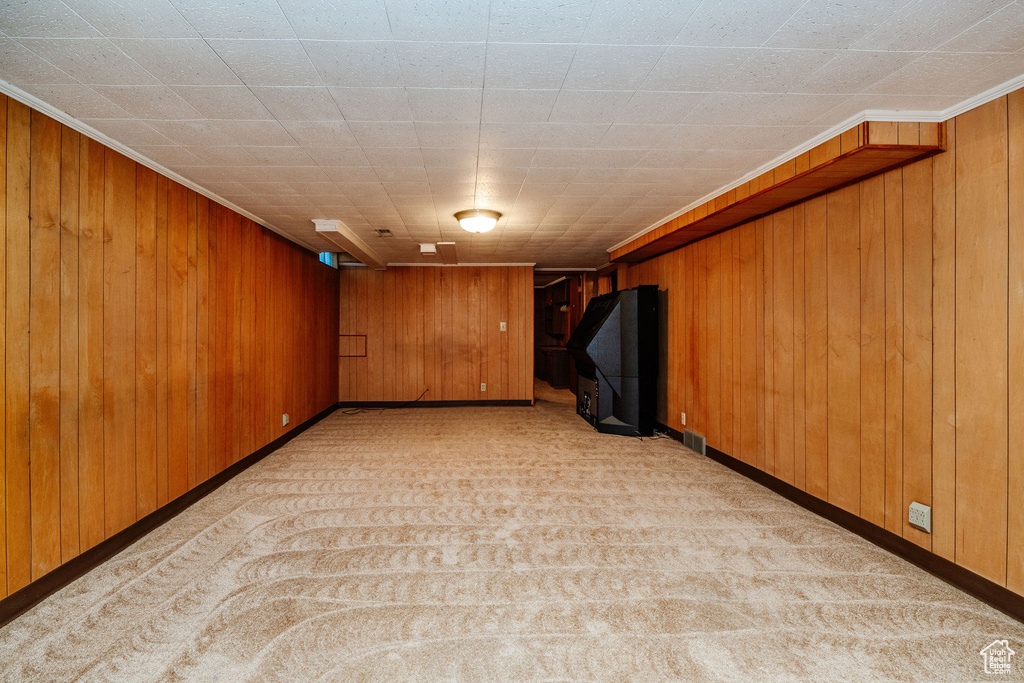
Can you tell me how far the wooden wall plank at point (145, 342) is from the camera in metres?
2.47

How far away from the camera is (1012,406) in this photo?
5.76ft

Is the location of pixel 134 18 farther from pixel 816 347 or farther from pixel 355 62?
pixel 816 347

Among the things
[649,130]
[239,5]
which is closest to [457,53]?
[239,5]

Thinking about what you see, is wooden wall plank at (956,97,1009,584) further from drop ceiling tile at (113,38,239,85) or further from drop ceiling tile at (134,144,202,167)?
drop ceiling tile at (134,144,202,167)

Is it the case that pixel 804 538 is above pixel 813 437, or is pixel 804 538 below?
below

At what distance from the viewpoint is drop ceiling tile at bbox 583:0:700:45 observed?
53.1 inches

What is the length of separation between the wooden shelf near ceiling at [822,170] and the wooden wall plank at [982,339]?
0.19 metres

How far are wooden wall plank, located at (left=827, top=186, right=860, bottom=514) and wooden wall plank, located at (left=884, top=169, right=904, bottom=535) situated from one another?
18 centimetres

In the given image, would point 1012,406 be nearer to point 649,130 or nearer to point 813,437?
point 813,437

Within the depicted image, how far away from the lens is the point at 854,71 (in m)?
1.70

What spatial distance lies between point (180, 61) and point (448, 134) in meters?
1.14

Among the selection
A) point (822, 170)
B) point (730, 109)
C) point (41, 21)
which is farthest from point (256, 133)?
point (822, 170)

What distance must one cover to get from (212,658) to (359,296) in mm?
5469

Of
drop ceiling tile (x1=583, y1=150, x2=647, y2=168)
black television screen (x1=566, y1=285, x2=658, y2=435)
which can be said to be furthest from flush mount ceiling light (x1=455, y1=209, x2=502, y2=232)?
black television screen (x1=566, y1=285, x2=658, y2=435)
